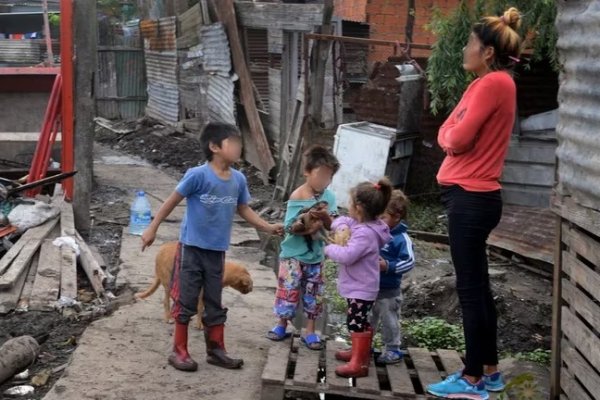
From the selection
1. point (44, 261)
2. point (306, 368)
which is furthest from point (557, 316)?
point (44, 261)

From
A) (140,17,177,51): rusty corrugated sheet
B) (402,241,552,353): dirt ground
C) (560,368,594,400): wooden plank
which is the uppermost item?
(140,17,177,51): rusty corrugated sheet

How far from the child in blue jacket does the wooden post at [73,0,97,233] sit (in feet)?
15.4

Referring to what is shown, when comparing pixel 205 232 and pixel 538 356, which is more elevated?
pixel 205 232

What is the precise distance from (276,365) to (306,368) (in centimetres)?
16

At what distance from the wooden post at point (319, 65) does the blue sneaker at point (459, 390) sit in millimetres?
6442

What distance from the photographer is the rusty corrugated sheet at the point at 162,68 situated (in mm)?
17609

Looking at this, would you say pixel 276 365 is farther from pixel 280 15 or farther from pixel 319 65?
pixel 280 15

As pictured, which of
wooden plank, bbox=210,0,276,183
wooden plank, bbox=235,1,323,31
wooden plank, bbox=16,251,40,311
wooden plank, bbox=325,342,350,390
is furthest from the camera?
wooden plank, bbox=210,0,276,183

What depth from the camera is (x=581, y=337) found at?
12.5 feet

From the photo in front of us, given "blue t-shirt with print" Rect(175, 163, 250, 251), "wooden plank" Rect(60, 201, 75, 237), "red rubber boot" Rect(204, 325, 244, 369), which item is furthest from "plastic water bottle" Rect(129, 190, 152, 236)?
"blue t-shirt with print" Rect(175, 163, 250, 251)

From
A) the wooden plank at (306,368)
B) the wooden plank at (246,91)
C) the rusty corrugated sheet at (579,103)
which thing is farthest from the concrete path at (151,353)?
the wooden plank at (246,91)

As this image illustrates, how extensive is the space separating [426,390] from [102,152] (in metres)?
12.4

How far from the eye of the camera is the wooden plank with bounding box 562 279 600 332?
3627mm

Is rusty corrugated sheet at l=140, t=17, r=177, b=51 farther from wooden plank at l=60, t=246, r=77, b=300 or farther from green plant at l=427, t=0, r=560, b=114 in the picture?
wooden plank at l=60, t=246, r=77, b=300
